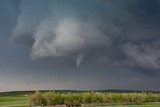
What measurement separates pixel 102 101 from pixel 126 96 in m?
7.03

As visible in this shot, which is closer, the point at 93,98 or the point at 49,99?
the point at 49,99

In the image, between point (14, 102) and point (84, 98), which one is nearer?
point (84, 98)

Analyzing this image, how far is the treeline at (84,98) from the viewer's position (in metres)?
86.7

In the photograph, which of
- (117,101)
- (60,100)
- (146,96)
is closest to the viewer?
(60,100)

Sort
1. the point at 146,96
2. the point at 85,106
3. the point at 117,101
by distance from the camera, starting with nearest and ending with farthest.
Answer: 1. the point at 85,106
2. the point at 117,101
3. the point at 146,96

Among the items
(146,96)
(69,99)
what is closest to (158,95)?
(146,96)

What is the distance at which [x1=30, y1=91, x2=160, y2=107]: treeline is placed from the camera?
86.7m

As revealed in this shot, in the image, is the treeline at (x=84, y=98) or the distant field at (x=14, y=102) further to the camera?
the distant field at (x=14, y=102)

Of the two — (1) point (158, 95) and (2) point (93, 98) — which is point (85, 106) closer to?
(2) point (93, 98)

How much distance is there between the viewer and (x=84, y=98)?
91.5 meters

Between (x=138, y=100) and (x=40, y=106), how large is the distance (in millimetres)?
26411

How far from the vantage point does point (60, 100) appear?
87938 mm

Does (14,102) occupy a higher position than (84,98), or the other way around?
(14,102)

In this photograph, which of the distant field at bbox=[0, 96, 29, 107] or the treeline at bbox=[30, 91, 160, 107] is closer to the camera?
the treeline at bbox=[30, 91, 160, 107]
